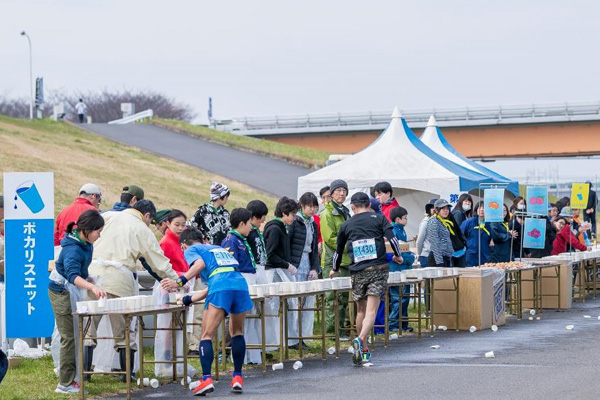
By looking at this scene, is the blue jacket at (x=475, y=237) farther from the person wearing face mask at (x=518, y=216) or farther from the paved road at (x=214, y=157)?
the paved road at (x=214, y=157)

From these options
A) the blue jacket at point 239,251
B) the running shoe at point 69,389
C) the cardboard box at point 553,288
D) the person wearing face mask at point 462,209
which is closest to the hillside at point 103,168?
the person wearing face mask at point 462,209

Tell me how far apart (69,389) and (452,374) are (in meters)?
3.62

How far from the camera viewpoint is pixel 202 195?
4788 cm

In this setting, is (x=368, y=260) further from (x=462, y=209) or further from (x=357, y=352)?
(x=462, y=209)

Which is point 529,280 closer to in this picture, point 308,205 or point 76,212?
point 308,205

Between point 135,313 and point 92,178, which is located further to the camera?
point 92,178

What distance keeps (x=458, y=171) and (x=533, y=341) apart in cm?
885

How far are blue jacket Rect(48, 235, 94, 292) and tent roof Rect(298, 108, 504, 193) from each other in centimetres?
1217

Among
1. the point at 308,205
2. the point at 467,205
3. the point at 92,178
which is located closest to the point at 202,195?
the point at 92,178

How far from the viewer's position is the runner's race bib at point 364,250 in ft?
43.4

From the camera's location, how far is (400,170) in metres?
23.4

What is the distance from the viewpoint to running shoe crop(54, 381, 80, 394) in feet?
36.2

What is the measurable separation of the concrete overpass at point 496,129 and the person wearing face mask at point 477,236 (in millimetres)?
42956

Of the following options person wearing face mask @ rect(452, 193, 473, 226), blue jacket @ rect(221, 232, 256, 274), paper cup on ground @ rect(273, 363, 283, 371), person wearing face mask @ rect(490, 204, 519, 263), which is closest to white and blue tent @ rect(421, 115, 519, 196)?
person wearing face mask @ rect(452, 193, 473, 226)
